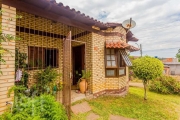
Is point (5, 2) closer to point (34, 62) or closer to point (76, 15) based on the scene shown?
point (76, 15)

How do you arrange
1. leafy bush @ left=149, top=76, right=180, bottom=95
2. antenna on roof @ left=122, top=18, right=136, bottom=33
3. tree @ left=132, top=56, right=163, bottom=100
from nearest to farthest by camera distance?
tree @ left=132, top=56, right=163, bottom=100, antenna on roof @ left=122, top=18, right=136, bottom=33, leafy bush @ left=149, top=76, right=180, bottom=95

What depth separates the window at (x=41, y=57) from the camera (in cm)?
563

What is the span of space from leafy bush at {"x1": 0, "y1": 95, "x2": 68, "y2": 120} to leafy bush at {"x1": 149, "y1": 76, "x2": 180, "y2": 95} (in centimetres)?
952

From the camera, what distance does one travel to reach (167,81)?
30.9 ft

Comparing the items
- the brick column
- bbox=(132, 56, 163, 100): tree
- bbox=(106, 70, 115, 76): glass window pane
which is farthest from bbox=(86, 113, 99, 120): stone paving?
bbox=(132, 56, 163, 100): tree

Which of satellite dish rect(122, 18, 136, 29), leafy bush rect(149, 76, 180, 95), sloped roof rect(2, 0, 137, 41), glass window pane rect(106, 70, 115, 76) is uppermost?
satellite dish rect(122, 18, 136, 29)

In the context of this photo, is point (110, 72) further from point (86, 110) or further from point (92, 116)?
point (92, 116)

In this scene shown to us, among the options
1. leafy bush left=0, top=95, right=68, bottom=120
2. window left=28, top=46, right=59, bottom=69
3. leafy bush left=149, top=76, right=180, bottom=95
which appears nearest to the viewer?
leafy bush left=0, top=95, right=68, bottom=120

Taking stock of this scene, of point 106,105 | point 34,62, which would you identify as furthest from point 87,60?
point 34,62

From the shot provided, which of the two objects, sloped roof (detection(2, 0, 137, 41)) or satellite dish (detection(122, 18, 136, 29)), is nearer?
sloped roof (detection(2, 0, 137, 41))

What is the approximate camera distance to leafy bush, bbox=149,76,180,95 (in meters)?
9.08

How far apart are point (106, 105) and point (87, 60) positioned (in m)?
2.43

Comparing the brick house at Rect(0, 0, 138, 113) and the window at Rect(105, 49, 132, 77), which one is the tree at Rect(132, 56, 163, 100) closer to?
the window at Rect(105, 49, 132, 77)

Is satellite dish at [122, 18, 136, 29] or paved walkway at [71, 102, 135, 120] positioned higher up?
satellite dish at [122, 18, 136, 29]
